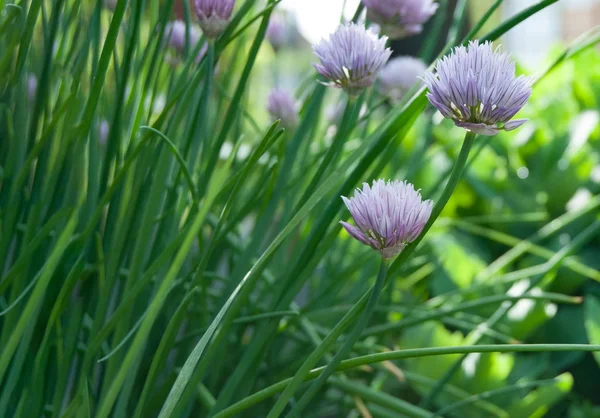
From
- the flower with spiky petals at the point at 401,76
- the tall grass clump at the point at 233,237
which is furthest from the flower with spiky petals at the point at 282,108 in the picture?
the flower with spiky petals at the point at 401,76

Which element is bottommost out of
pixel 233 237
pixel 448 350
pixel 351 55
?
pixel 233 237

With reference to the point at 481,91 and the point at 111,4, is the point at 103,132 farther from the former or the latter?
the point at 481,91

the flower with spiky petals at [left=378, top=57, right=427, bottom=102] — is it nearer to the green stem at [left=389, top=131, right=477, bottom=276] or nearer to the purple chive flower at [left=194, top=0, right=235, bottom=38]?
the purple chive flower at [left=194, top=0, right=235, bottom=38]

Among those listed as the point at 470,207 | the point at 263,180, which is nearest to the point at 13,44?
the point at 263,180

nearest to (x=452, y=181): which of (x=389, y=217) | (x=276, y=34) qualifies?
(x=389, y=217)

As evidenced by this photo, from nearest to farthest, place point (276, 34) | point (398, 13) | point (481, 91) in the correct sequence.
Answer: point (481, 91) < point (398, 13) < point (276, 34)

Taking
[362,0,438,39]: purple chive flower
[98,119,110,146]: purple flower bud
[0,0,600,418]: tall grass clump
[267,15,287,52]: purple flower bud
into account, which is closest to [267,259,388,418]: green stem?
[0,0,600,418]: tall grass clump

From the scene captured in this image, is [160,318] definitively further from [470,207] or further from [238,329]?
[470,207]
